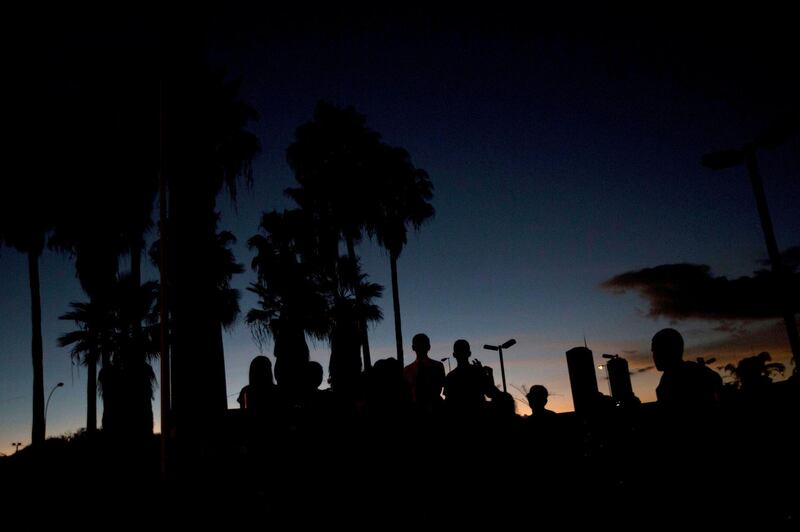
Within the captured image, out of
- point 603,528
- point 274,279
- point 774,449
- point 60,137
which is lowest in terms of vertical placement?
point 603,528

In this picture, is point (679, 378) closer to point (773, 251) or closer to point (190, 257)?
point (190, 257)

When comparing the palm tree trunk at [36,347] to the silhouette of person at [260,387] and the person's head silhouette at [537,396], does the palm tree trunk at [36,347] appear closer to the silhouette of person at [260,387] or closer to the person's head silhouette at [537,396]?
the silhouette of person at [260,387]

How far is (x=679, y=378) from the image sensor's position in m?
3.42

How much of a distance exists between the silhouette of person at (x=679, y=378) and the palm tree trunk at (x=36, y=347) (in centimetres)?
1884

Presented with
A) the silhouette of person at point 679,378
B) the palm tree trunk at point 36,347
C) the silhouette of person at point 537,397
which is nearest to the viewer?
the silhouette of person at point 679,378

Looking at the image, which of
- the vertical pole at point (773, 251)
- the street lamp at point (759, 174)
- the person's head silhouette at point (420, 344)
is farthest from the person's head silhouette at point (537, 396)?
the street lamp at point (759, 174)

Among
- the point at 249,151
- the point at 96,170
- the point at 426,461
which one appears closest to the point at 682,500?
the point at 426,461

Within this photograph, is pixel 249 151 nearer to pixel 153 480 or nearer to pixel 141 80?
pixel 141 80

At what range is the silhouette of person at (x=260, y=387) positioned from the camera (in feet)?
14.1

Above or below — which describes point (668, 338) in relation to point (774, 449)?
above

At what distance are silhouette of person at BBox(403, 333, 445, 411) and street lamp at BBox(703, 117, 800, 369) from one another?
746cm

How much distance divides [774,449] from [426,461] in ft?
7.74

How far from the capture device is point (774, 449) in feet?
9.57

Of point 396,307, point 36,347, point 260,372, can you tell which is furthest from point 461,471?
point 36,347
